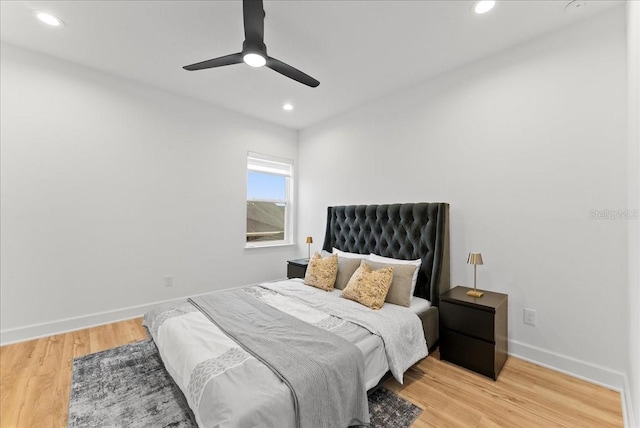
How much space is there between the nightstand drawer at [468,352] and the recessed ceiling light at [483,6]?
8.50 feet

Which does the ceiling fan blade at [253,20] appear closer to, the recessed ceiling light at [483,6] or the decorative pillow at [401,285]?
the recessed ceiling light at [483,6]

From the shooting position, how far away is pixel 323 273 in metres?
2.93

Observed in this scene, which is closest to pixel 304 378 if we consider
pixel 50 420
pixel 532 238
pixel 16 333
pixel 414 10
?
pixel 50 420

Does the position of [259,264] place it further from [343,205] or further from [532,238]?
[532,238]

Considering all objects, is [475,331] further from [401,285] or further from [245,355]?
[245,355]

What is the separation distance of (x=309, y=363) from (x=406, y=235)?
6.42 feet

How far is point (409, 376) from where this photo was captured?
2172 millimetres

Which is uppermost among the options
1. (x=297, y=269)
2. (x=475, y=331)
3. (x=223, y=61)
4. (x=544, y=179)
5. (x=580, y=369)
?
(x=223, y=61)

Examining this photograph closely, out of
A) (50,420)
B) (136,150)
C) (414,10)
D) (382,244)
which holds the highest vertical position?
(414,10)

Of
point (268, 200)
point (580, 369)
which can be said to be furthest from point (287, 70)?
point (580, 369)

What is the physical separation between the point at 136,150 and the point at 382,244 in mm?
3218

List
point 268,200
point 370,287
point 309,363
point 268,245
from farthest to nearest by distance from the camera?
point 268,200 < point 268,245 < point 370,287 < point 309,363

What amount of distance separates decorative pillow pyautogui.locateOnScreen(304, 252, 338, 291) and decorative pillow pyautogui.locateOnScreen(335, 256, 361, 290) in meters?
0.05

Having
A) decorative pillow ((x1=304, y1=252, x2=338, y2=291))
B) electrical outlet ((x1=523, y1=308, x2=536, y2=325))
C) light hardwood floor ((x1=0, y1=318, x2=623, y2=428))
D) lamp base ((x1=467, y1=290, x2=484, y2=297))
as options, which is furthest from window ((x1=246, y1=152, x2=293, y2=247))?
electrical outlet ((x1=523, y1=308, x2=536, y2=325))
